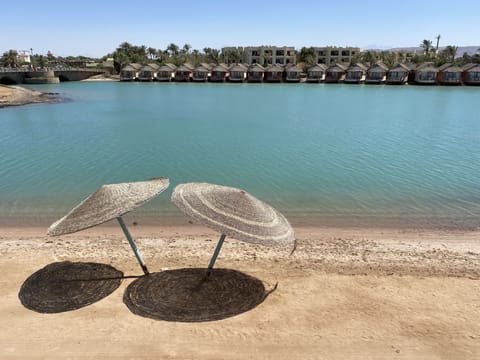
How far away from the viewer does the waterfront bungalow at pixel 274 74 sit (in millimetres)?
76438

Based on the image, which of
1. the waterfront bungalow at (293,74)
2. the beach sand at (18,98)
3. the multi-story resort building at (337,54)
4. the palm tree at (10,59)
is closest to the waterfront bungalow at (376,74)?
the waterfront bungalow at (293,74)

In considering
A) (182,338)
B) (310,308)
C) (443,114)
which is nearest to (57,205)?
(182,338)

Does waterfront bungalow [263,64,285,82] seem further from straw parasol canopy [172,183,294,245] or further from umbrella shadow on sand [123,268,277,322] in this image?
straw parasol canopy [172,183,294,245]

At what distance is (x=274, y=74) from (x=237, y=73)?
7.66 metres

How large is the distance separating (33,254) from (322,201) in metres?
9.55

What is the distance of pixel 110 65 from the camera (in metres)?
94.2

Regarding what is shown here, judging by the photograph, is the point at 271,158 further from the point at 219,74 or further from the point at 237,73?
the point at 219,74

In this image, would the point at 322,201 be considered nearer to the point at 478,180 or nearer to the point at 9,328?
the point at 478,180

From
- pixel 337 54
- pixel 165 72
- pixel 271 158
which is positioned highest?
pixel 337 54

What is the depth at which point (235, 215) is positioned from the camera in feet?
21.1

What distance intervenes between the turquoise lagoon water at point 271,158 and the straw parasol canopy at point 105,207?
17.2 feet

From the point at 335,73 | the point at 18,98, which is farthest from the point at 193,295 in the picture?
the point at 335,73

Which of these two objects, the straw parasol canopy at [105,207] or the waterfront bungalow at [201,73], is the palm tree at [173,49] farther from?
the straw parasol canopy at [105,207]

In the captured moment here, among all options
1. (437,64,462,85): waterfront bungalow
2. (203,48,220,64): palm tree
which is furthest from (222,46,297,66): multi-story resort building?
(437,64,462,85): waterfront bungalow
